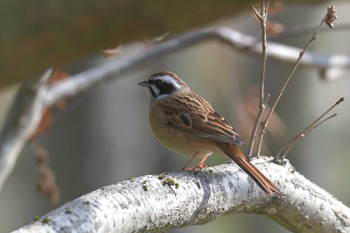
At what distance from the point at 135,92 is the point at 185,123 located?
5.23 metres

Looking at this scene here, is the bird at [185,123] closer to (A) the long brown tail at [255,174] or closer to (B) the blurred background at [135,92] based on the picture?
(A) the long brown tail at [255,174]

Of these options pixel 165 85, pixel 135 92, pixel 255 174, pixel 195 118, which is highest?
pixel 135 92

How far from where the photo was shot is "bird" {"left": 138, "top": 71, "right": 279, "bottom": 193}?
14.4 feet

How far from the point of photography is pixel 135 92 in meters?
9.87

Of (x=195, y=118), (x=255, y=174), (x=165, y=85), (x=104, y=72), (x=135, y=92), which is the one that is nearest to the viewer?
(x=255, y=174)

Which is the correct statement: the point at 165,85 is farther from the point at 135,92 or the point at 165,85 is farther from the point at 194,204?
the point at 135,92

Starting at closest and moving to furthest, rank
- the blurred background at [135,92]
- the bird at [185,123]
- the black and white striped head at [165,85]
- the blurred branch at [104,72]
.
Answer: the blurred background at [135,92], the bird at [185,123], the black and white striped head at [165,85], the blurred branch at [104,72]

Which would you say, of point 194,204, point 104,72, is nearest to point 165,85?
point 104,72

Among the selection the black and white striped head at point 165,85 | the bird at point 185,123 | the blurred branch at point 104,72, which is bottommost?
the bird at point 185,123

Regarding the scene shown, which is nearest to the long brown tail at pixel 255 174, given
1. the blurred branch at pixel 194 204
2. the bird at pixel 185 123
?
the blurred branch at pixel 194 204

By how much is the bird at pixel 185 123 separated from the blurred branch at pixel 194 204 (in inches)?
24.4

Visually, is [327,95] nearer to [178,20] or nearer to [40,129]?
[40,129]

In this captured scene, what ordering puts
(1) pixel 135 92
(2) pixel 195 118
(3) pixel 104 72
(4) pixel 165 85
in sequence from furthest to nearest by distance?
(1) pixel 135 92
(3) pixel 104 72
(4) pixel 165 85
(2) pixel 195 118

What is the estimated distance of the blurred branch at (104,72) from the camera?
204 inches
